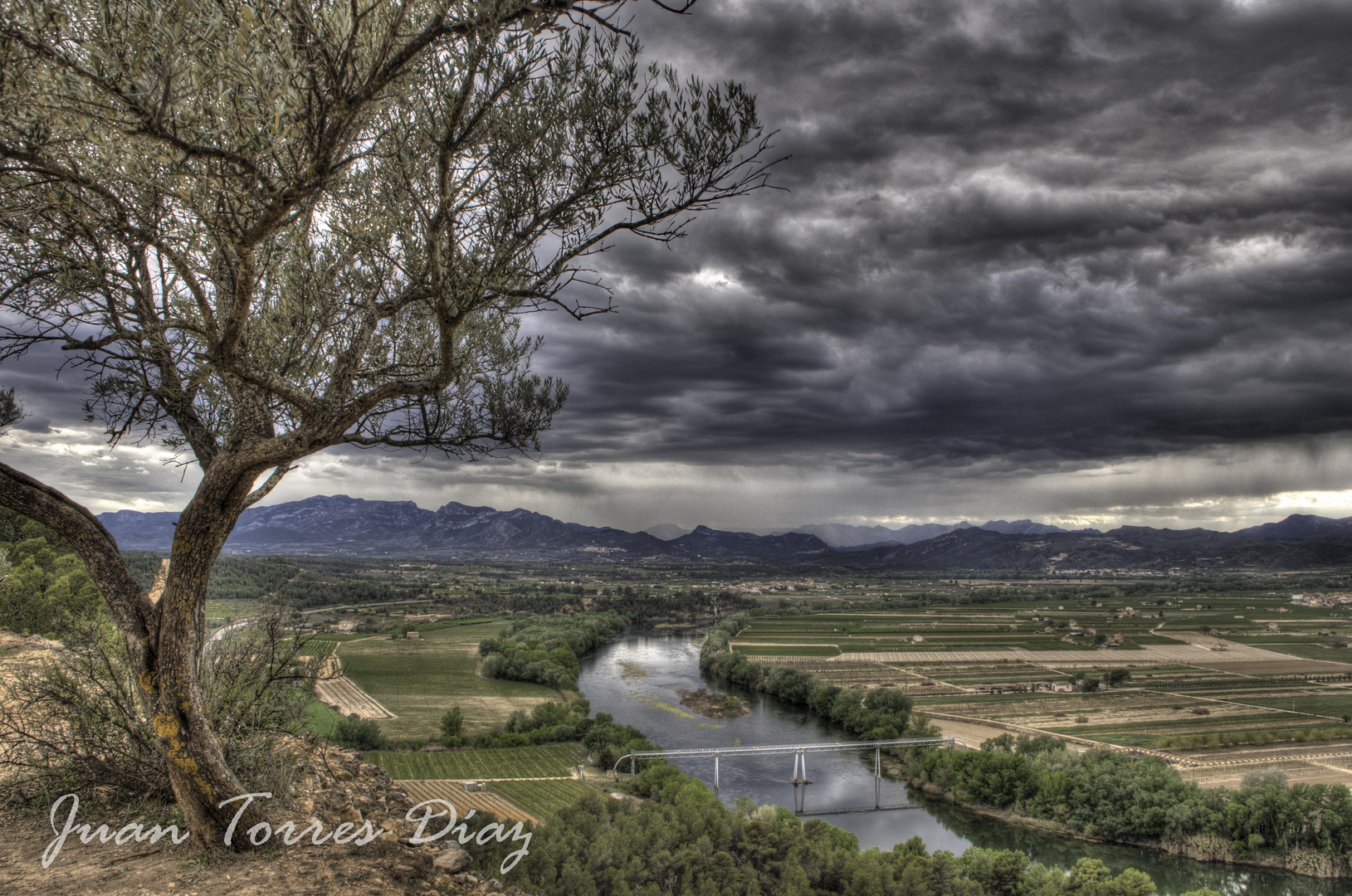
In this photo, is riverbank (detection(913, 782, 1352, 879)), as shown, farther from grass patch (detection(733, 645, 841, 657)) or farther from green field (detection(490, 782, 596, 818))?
grass patch (detection(733, 645, 841, 657))

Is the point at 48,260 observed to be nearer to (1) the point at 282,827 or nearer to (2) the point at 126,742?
(2) the point at 126,742

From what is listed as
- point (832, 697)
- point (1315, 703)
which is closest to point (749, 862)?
point (832, 697)

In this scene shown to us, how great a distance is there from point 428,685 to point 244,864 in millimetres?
48768

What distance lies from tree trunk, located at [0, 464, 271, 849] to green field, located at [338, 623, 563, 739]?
117 feet

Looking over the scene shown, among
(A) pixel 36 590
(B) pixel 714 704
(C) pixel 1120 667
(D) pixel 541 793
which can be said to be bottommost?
(C) pixel 1120 667

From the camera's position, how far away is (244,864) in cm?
462

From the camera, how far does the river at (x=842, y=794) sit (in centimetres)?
2656

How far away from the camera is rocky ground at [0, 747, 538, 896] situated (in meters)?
4.34

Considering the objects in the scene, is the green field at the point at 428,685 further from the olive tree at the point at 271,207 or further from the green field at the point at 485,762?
the olive tree at the point at 271,207

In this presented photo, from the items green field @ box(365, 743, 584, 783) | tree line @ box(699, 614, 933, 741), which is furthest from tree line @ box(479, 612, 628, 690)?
green field @ box(365, 743, 584, 783)

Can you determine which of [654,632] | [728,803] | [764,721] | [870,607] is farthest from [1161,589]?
[728,803]

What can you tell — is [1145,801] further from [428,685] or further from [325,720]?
[428,685]

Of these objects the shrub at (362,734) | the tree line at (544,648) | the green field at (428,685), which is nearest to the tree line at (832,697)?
the tree line at (544,648)

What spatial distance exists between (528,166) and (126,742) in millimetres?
5502
